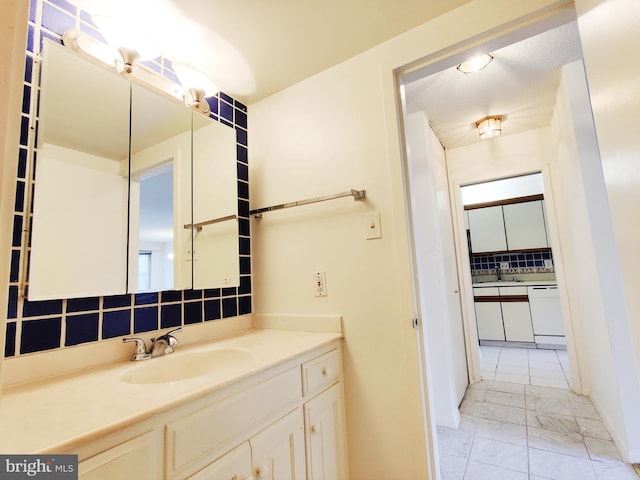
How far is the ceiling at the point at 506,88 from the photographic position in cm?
169

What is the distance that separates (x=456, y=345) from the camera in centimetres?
243

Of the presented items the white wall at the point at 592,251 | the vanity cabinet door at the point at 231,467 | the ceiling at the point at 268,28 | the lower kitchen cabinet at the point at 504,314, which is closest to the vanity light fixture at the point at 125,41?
the ceiling at the point at 268,28

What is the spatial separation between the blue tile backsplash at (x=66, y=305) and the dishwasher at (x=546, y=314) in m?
3.94

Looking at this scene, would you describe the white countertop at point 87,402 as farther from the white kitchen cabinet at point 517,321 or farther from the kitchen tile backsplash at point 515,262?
the kitchen tile backsplash at point 515,262

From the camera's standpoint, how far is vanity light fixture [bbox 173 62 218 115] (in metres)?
1.42

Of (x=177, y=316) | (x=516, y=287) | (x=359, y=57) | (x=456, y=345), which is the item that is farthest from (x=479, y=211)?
(x=177, y=316)

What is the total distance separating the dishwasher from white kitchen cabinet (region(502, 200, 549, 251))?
0.67m

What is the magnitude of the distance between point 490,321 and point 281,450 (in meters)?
3.92

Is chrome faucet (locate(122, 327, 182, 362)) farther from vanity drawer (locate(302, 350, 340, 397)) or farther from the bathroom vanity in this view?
vanity drawer (locate(302, 350, 340, 397))

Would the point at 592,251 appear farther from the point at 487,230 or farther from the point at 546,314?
the point at 487,230

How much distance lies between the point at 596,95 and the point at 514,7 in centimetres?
55


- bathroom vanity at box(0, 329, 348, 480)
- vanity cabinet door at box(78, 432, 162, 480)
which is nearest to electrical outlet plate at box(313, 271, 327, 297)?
bathroom vanity at box(0, 329, 348, 480)

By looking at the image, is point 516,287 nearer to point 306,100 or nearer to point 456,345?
point 456,345

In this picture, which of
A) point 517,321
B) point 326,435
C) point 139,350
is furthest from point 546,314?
point 139,350
